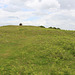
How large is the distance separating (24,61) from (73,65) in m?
4.35

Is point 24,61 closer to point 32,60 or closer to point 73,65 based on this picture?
point 32,60

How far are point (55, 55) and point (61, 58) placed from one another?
28.0 inches

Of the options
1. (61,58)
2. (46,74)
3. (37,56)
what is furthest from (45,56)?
(46,74)

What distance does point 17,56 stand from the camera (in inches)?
464

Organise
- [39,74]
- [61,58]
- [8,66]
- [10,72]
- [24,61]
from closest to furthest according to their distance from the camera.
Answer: [39,74]
[10,72]
[8,66]
[24,61]
[61,58]

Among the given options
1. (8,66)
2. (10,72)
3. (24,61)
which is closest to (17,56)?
(24,61)

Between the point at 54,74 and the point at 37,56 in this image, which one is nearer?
the point at 54,74

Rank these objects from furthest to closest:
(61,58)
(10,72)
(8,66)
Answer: (61,58), (8,66), (10,72)

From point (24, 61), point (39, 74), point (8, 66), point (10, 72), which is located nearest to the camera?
point (39, 74)

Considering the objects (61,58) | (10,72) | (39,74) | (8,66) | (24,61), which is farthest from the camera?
(61,58)

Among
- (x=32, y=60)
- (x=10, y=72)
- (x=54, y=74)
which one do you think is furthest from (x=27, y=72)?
(x=32, y=60)

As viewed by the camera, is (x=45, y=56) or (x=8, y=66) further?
(x=45, y=56)

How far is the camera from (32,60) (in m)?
10.5

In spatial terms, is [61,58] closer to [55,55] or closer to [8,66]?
[55,55]
